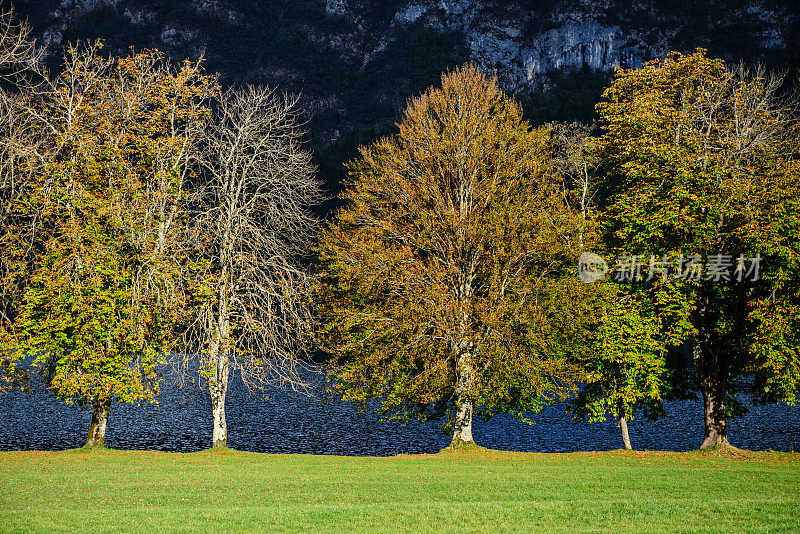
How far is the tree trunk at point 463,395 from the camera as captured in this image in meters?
26.6

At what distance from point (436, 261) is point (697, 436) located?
26.3 metres

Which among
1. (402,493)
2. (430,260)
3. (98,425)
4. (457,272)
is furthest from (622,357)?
(98,425)

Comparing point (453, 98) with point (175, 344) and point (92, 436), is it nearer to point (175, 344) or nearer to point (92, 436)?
point (175, 344)

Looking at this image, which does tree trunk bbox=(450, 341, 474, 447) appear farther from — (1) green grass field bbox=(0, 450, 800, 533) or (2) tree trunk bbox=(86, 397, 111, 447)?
(2) tree trunk bbox=(86, 397, 111, 447)

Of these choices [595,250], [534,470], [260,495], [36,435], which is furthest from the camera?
[36,435]

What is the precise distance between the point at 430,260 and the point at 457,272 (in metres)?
1.53

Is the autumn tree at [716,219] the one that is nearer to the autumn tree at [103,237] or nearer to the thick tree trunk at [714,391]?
the thick tree trunk at [714,391]

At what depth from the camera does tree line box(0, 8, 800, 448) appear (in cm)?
2570

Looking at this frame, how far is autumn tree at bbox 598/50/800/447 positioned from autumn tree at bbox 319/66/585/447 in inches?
136

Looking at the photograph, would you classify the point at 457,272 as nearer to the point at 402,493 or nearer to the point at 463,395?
the point at 463,395

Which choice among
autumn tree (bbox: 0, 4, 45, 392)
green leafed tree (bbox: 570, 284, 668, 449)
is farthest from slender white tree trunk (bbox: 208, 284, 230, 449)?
green leafed tree (bbox: 570, 284, 668, 449)

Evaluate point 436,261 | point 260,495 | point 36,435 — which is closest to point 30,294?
point 260,495

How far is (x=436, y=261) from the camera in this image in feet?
92.2

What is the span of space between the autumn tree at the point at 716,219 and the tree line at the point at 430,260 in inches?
4.5
